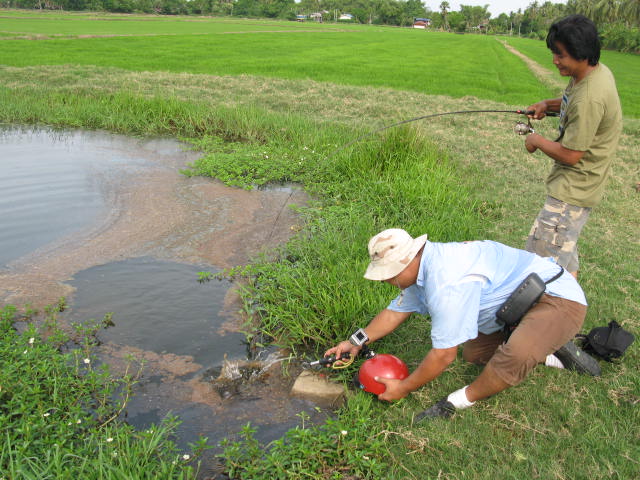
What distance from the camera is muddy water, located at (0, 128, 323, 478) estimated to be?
114 inches

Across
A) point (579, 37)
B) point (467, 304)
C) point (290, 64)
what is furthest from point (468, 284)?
point (290, 64)

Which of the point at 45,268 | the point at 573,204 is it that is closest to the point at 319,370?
the point at 573,204

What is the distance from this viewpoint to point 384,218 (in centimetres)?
484

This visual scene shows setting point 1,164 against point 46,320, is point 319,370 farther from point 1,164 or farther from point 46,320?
point 1,164

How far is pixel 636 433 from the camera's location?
2.42 m

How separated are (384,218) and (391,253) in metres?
2.65

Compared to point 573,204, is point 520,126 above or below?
above

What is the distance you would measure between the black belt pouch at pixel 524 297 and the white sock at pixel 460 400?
49 centimetres

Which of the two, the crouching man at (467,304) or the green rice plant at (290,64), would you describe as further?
the green rice plant at (290,64)

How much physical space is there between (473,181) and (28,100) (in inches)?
345

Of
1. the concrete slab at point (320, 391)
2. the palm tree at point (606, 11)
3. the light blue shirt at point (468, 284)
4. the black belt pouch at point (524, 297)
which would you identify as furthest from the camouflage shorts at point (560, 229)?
the palm tree at point (606, 11)

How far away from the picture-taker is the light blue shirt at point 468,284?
2.20 m

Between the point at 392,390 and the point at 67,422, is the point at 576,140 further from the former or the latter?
the point at 67,422

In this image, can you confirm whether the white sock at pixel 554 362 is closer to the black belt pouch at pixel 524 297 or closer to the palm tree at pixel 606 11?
the black belt pouch at pixel 524 297
